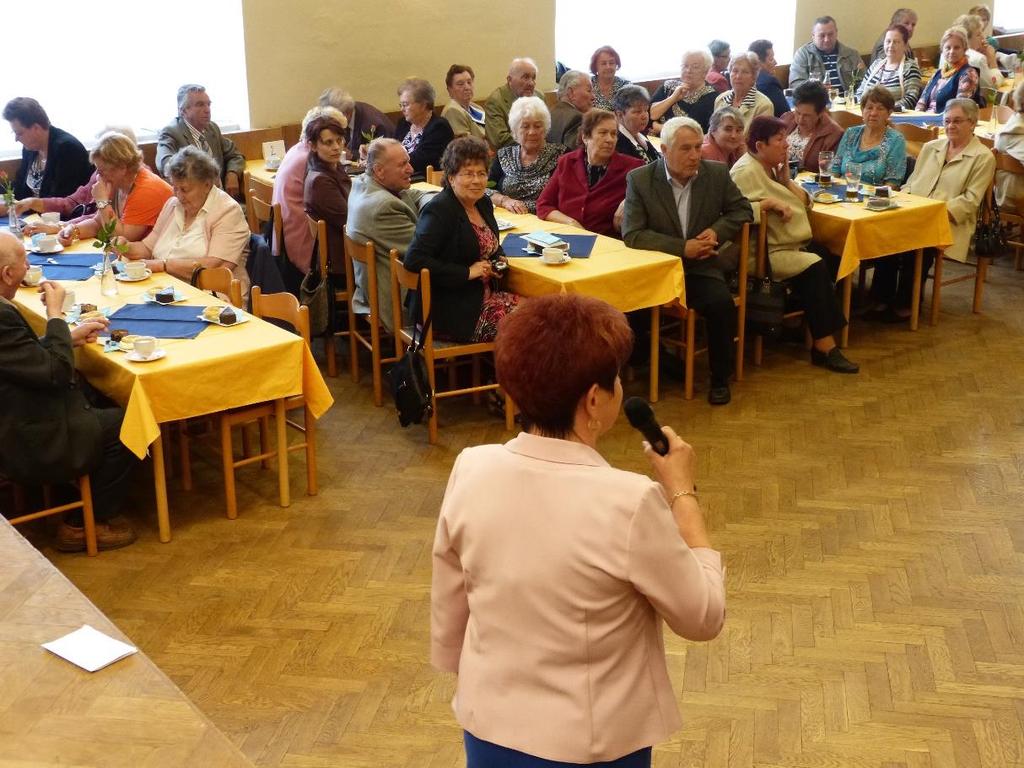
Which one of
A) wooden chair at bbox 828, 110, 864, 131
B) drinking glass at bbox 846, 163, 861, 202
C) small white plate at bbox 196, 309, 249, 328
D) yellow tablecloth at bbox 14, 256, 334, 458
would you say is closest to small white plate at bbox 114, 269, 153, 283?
small white plate at bbox 196, 309, 249, 328

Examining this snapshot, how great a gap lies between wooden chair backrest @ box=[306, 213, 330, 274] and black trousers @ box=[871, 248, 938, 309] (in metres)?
3.16

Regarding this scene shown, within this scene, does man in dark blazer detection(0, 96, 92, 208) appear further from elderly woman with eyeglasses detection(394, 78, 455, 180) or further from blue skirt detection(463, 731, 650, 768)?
blue skirt detection(463, 731, 650, 768)

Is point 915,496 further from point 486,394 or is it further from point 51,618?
point 51,618

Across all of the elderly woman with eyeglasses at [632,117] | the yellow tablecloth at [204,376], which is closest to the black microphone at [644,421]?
the yellow tablecloth at [204,376]

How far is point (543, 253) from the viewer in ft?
18.8

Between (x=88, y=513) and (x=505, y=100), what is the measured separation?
17.7 ft

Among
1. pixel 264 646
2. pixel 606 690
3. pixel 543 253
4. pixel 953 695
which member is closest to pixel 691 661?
pixel 953 695

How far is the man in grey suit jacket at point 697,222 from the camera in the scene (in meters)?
6.00

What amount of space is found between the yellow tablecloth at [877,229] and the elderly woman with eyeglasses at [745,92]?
2.37 m

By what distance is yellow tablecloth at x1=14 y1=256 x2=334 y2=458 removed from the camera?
447 cm

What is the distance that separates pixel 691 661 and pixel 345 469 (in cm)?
203

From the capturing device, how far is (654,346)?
5.99 meters

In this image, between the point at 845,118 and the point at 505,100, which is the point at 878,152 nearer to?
the point at 845,118

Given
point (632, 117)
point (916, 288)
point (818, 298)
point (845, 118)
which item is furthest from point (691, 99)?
point (818, 298)
